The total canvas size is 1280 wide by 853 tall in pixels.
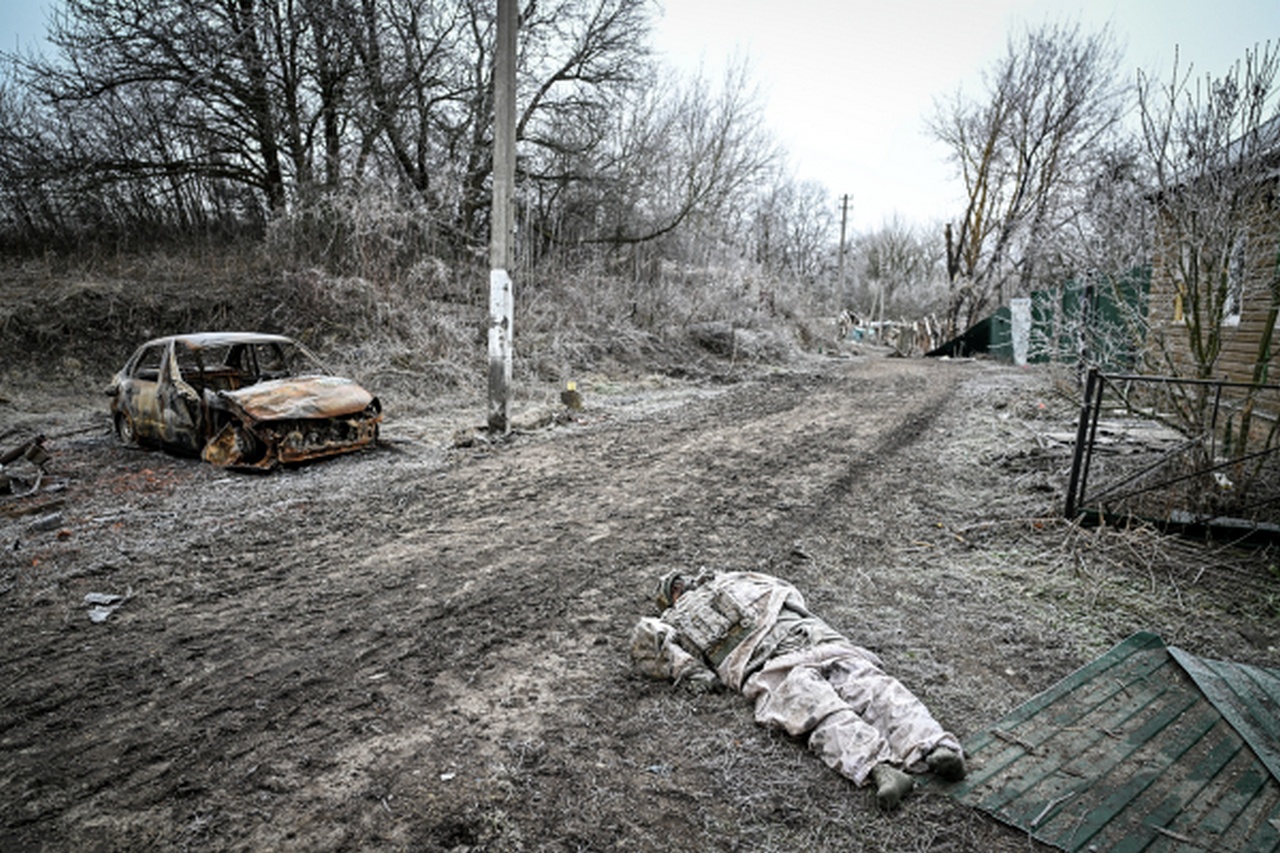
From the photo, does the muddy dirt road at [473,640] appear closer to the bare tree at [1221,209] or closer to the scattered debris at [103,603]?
the scattered debris at [103,603]

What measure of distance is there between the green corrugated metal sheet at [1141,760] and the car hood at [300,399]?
21.5 feet

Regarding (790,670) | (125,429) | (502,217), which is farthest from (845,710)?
(125,429)

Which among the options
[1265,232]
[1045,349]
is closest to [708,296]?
[1045,349]

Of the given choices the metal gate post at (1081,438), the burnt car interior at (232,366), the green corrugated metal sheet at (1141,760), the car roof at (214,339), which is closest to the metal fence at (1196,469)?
the metal gate post at (1081,438)

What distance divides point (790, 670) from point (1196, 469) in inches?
181

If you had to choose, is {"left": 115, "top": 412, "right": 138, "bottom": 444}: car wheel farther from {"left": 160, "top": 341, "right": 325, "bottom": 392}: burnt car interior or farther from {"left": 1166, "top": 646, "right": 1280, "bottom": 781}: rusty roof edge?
{"left": 1166, "top": 646, "right": 1280, "bottom": 781}: rusty roof edge

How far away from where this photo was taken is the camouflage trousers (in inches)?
99.2

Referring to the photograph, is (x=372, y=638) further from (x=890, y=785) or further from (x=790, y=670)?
(x=890, y=785)

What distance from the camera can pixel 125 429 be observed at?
7.92 metres

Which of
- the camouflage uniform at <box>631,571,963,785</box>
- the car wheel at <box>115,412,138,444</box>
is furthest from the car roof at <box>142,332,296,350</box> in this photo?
the camouflage uniform at <box>631,571,963,785</box>

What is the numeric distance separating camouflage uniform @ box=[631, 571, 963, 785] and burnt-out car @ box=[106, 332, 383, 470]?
5172mm

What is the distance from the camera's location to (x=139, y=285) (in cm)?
1261

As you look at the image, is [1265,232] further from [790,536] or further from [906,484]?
[790,536]

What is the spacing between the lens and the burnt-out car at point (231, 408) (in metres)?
6.75
